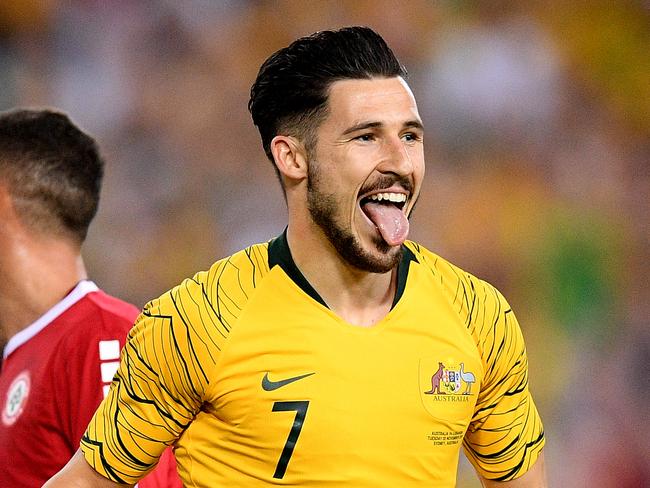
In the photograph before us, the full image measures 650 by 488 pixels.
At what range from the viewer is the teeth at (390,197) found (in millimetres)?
2047

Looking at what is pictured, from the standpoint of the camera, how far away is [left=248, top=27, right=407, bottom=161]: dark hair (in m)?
2.10

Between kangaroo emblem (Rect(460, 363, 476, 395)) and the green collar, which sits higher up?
the green collar

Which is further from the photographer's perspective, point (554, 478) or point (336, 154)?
point (554, 478)

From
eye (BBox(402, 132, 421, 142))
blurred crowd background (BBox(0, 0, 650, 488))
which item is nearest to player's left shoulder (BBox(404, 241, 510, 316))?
eye (BBox(402, 132, 421, 142))

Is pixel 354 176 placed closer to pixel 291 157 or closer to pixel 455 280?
pixel 291 157

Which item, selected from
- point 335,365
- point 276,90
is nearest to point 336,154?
point 276,90

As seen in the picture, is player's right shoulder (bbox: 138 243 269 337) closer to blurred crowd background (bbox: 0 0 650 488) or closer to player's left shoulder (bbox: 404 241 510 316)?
player's left shoulder (bbox: 404 241 510 316)

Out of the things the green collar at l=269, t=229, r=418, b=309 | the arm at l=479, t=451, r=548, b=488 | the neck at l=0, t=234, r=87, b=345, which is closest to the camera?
the green collar at l=269, t=229, r=418, b=309

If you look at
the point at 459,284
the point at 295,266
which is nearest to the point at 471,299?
the point at 459,284

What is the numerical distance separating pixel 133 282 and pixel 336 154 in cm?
318

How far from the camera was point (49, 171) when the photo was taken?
A: 9.19 feet

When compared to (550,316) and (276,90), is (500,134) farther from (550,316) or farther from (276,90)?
(276,90)

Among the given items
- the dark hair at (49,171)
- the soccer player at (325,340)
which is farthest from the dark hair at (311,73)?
the dark hair at (49,171)

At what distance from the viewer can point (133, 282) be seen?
199 inches
